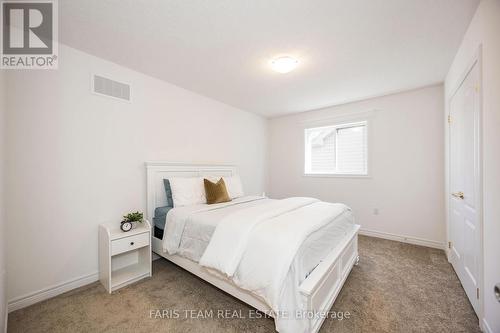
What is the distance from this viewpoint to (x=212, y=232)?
1910 millimetres

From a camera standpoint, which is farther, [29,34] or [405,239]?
[405,239]

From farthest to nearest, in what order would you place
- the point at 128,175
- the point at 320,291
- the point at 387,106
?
the point at 387,106
the point at 128,175
the point at 320,291

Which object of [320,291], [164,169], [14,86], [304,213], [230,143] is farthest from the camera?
[230,143]

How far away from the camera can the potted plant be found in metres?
2.23

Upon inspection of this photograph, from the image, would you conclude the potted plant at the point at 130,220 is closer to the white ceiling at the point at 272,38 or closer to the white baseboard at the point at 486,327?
the white ceiling at the point at 272,38

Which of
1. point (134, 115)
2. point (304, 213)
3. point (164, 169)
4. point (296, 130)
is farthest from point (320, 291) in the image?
point (296, 130)

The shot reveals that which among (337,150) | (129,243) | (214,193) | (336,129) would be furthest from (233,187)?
(336,129)

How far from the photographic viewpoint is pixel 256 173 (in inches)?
186

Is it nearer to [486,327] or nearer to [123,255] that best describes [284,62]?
[486,327]

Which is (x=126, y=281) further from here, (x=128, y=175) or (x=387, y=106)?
(x=387, y=106)

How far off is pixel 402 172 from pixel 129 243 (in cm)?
402

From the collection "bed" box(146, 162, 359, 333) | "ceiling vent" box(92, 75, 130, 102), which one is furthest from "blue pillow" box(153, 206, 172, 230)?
"ceiling vent" box(92, 75, 130, 102)

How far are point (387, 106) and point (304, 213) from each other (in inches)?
107

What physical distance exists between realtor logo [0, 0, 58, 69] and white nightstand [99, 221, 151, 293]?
168 centimetres
